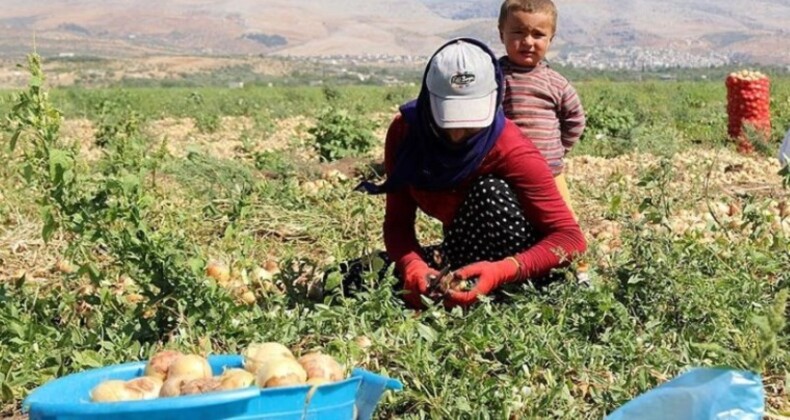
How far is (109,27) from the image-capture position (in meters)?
193

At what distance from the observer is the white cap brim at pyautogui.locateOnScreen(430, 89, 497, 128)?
2936 mm

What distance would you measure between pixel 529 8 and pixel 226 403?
2.27 metres

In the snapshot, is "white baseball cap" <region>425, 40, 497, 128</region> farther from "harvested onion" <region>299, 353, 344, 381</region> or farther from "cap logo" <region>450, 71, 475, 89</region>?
"harvested onion" <region>299, 353, 344, 381</region>

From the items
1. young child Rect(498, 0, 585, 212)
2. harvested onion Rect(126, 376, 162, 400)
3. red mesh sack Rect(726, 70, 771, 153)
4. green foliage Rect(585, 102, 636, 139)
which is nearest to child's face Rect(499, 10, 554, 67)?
young child Rect(498, 0, 585, 212)

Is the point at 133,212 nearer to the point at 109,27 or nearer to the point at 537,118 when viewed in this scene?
the point at 537,118

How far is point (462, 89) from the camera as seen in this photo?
293cm

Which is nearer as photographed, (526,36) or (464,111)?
(464,111)

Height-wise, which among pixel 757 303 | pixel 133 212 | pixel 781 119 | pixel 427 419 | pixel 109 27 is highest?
pixel 133 212

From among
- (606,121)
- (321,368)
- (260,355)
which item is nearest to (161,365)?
(260,355)

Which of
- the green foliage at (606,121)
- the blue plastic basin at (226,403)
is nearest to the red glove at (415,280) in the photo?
the blue plastic basin at (226,403)

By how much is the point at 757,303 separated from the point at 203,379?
1.46 metres

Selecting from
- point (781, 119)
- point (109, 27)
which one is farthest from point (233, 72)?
point (109, 27)

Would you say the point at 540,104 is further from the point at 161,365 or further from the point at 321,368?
the point at 161,365

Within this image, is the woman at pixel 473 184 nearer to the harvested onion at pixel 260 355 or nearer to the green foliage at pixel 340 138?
the harvested onion at pixel 260 355
